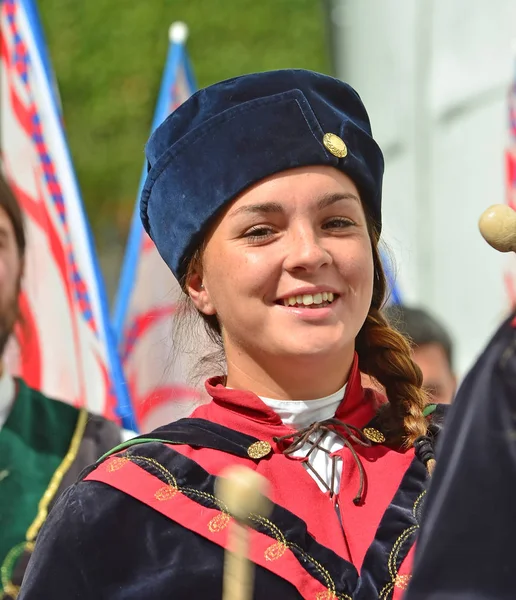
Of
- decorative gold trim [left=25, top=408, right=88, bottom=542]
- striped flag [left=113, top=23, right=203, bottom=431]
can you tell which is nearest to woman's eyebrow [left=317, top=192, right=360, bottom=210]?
decorative gold trim [left=25, top=408, right=88, bottom=542]

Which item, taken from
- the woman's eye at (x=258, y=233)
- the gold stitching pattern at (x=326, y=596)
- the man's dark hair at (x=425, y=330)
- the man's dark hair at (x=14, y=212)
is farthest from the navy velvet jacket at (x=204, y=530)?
the man's dark hair at (x=425, y=330)

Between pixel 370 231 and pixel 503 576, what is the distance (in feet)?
2.97

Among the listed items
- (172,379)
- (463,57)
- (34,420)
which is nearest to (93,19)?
(463,57)

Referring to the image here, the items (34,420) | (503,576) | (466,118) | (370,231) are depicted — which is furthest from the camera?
(466,118)

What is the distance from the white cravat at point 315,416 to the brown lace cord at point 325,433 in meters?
0.01

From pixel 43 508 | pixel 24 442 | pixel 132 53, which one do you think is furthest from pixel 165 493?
pixel 132 53

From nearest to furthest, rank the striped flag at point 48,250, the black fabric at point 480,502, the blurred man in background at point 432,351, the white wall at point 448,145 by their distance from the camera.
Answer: the black fabric at point 480,502, the striped flag at point 48,250, the blurred man in background at point 432,351, the white wall at point 448,145

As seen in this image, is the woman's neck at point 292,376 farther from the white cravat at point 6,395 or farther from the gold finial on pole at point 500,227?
the white cravat at point 6,395

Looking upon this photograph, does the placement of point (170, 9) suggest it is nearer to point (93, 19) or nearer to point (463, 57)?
point (93, 19)

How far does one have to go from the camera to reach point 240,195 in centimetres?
185

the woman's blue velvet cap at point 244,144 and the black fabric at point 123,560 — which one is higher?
the woman's blue velvet cap at point 244,144

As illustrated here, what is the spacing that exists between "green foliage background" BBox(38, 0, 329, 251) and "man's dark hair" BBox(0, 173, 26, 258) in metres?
8.08

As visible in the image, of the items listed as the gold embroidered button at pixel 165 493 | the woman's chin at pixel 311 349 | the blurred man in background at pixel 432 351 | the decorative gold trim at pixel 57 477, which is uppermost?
the woman's chin at pixel 311 349

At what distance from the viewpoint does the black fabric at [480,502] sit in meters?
1.17
